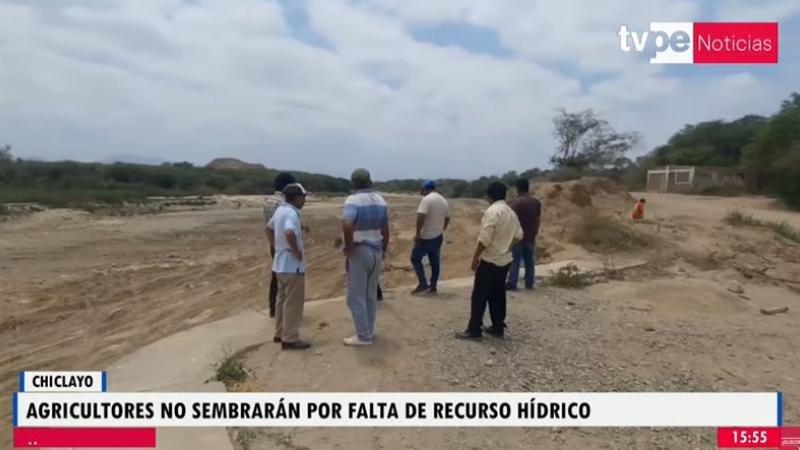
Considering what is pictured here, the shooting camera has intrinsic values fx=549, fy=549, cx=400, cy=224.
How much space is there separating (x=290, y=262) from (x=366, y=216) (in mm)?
803

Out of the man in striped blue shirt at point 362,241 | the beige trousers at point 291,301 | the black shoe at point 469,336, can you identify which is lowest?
the black shoe at point 469,336

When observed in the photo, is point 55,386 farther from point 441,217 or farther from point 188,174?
point 188,174

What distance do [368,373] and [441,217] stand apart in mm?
2754

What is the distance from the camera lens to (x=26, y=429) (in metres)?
3.84

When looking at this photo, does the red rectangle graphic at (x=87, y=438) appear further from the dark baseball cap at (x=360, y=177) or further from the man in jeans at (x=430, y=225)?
the man in jeans at (x=430, y=225)

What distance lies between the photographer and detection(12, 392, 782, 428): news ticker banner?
12.8ft

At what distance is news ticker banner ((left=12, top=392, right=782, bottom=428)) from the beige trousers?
100cm

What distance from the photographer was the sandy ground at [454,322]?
15.1 ft

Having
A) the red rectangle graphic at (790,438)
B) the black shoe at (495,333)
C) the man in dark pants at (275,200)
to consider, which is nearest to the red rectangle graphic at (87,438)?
the man in dark pants at (275,200)

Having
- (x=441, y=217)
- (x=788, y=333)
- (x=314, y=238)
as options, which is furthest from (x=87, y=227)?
(x=788, y=333)

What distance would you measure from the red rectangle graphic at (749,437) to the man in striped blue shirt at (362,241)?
2.95 meters

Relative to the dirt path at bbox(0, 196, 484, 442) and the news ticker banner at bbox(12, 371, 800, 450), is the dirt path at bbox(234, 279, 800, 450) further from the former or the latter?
the dirt path at bbox(0, 196, 484, 442)

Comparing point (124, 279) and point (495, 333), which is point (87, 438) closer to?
point (495, 333)

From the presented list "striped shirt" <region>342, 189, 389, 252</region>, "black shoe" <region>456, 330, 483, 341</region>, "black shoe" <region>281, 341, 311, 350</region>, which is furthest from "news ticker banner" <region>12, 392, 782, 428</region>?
"striped shirt" <region>342, 189, 389, 252</region>
